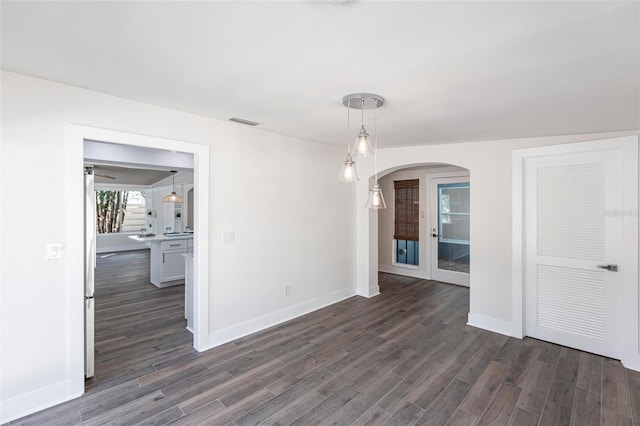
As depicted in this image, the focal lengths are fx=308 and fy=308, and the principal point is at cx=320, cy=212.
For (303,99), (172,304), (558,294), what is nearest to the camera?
(303,99)

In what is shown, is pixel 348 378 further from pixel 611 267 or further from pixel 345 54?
pixel 611 267

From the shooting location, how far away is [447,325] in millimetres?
4047

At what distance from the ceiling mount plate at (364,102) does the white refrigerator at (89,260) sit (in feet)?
A: 7.41

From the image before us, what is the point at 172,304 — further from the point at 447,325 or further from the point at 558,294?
the point at 558,294

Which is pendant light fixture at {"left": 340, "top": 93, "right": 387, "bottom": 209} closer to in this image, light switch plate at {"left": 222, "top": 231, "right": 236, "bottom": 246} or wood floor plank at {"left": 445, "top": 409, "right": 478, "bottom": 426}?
light switch plate at {"left": 222, "top": 231, "right": 236, "bottom": 246}

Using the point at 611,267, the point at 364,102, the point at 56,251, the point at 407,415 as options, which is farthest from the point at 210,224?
the point at 611,267

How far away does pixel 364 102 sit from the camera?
8.36 feet

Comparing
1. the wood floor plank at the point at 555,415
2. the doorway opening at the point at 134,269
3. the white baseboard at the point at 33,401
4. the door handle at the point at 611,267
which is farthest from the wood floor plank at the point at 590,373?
the white baseboard at the point at 33,401

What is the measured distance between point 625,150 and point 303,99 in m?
3.35

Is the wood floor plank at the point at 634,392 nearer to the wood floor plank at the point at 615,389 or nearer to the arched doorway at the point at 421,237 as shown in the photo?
the wood floor plank at the point at 615,389

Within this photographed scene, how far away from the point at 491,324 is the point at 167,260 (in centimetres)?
548

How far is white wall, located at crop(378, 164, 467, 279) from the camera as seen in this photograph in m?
6.47

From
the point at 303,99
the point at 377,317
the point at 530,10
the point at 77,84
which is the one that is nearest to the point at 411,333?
the point at 377,317

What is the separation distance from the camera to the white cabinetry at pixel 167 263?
5.83m
